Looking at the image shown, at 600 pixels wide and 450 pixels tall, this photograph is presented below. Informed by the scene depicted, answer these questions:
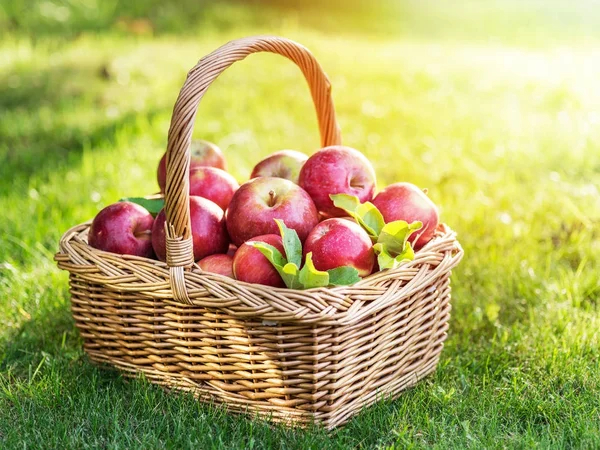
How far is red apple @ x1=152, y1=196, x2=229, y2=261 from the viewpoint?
221 cm

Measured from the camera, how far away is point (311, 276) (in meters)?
1.93

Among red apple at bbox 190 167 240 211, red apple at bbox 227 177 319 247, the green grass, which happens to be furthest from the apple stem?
the green grass

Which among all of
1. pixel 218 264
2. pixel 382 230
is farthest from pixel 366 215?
pixel 218 264

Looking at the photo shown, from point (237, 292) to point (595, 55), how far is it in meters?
5.75

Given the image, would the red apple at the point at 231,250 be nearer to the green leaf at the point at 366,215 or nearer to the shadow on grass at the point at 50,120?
the green leaf at the point at 366,215

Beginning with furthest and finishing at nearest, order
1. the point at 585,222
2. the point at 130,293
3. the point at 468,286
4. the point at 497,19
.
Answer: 1. the point at 497,19
2. the point at 585,222
3. the point at 468,286
4. the point at 130,293

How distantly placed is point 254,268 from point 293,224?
0.22 meters

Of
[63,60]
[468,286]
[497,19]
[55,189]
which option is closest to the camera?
[468,286]

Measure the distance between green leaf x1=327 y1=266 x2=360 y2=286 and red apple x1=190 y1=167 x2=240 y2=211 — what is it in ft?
1.94

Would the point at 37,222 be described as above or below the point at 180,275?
below

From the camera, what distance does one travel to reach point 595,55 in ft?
21.8

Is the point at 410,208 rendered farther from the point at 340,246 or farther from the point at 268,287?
the point at 268,287

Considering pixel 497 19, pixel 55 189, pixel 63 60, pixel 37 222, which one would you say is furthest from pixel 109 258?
pixel 497 19

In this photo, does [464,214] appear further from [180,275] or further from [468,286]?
[180,275]
